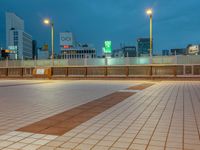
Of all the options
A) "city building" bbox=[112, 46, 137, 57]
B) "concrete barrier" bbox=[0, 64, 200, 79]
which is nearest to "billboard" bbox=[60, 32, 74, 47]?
"city building" bbox=[112, 46, 137, 57]

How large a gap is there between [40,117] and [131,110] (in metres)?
2.88

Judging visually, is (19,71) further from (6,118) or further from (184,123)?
(184,123)

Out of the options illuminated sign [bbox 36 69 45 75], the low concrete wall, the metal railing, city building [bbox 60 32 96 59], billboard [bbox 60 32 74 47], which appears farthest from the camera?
city building [bbox 60 32 96 59]

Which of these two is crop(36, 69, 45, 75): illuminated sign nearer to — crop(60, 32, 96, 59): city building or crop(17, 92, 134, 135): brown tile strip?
crop(17, 92, 134, 135): brown tile strip

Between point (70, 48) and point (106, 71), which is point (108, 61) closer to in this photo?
point (106, 71)

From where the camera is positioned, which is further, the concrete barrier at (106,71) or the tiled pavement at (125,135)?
the concrete barrier at (106,71)

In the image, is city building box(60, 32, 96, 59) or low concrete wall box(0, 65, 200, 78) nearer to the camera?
low concrete wall box(0, 65, 200, 78)

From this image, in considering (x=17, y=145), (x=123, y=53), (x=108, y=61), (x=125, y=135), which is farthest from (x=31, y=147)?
(x=123, y=53)

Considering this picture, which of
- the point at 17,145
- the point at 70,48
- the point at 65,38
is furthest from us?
the point at 70,48

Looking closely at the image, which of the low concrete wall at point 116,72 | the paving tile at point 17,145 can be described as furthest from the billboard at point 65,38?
the paving tile at point 17,145

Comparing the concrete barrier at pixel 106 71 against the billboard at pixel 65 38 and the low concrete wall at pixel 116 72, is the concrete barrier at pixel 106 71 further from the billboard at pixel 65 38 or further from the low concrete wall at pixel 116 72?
the billboard at pixel 65 38

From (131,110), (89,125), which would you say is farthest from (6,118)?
(131,110)

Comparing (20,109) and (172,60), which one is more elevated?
(172,60)

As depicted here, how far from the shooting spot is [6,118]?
22.1ft
